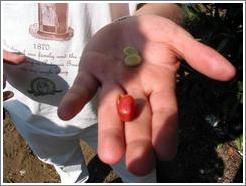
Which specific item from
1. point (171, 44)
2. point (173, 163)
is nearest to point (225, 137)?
point (173, 163)

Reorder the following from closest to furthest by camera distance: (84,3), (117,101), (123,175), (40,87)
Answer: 1. (117,101)
2. (84,3)
3. (40,87)
4. (123,175)

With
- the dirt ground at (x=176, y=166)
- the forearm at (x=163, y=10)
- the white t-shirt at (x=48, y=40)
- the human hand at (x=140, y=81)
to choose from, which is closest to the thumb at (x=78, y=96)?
the human hand at (x=140, y=81)

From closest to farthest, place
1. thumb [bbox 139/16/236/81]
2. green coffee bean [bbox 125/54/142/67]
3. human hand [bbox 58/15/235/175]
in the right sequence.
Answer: human hand [bbox 58/15/235/175] → thumb [bbox 139/16/236/81] → green coffee bean [bbox 125/54/142/67]

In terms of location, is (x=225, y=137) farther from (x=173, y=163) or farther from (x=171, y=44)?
(x=171, y=44)

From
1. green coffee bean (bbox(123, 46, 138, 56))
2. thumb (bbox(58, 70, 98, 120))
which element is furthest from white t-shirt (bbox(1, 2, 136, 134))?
thumb (bbox(58, 70, 98, 120))

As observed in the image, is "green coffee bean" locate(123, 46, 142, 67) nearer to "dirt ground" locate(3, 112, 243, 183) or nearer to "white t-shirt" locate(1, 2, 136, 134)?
"white t-shirt" locate(1, 2, 136, 134)

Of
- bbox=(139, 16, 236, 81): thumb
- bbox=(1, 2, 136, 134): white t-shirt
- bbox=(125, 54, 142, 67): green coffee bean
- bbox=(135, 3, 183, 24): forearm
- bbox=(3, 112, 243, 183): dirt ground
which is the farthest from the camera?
bbox=(3, 112, 243, 183): dirt ground

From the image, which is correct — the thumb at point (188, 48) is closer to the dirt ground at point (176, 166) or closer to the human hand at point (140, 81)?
the human hand at point (140, 81)
